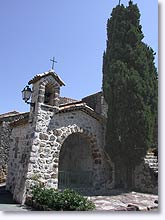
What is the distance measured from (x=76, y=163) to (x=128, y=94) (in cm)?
363

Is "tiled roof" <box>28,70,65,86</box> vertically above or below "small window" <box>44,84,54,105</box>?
above

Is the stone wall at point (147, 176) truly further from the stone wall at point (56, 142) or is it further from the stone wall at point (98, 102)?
the stone wall at point (98, 102)

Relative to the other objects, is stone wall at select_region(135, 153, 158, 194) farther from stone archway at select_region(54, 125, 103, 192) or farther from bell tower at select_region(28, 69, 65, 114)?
bell tower at select_region(28, 69, 65, 114)

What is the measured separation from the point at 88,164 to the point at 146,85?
3502 mm

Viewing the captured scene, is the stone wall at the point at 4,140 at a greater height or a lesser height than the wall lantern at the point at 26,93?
lesser

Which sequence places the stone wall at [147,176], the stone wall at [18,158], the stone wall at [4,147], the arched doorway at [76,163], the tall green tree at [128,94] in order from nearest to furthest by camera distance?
the stone wall at [18,158], the tall green tree at [128,94], the stone wall at [147,176], the arched doorway at [76,163], the stone wall at [4,147]

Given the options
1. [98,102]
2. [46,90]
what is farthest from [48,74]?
[98,102]

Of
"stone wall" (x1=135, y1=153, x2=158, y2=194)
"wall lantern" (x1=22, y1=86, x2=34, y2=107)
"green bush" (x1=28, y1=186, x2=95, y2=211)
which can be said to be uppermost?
"wall lantern" (x1=22, y1=86, x2=34, y2=107)

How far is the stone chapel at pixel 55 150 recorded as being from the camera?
6.55 metres

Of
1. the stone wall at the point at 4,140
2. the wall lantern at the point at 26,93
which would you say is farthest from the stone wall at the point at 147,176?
the stone wall at the point at 4,140

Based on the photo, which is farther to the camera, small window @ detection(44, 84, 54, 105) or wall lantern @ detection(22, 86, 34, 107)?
small window @ detection(44, 84, 54, 105)

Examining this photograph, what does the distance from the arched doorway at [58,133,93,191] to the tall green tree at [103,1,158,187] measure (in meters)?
1.13

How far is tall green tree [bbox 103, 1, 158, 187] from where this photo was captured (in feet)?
24.6

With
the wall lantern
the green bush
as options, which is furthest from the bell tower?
the green bush
